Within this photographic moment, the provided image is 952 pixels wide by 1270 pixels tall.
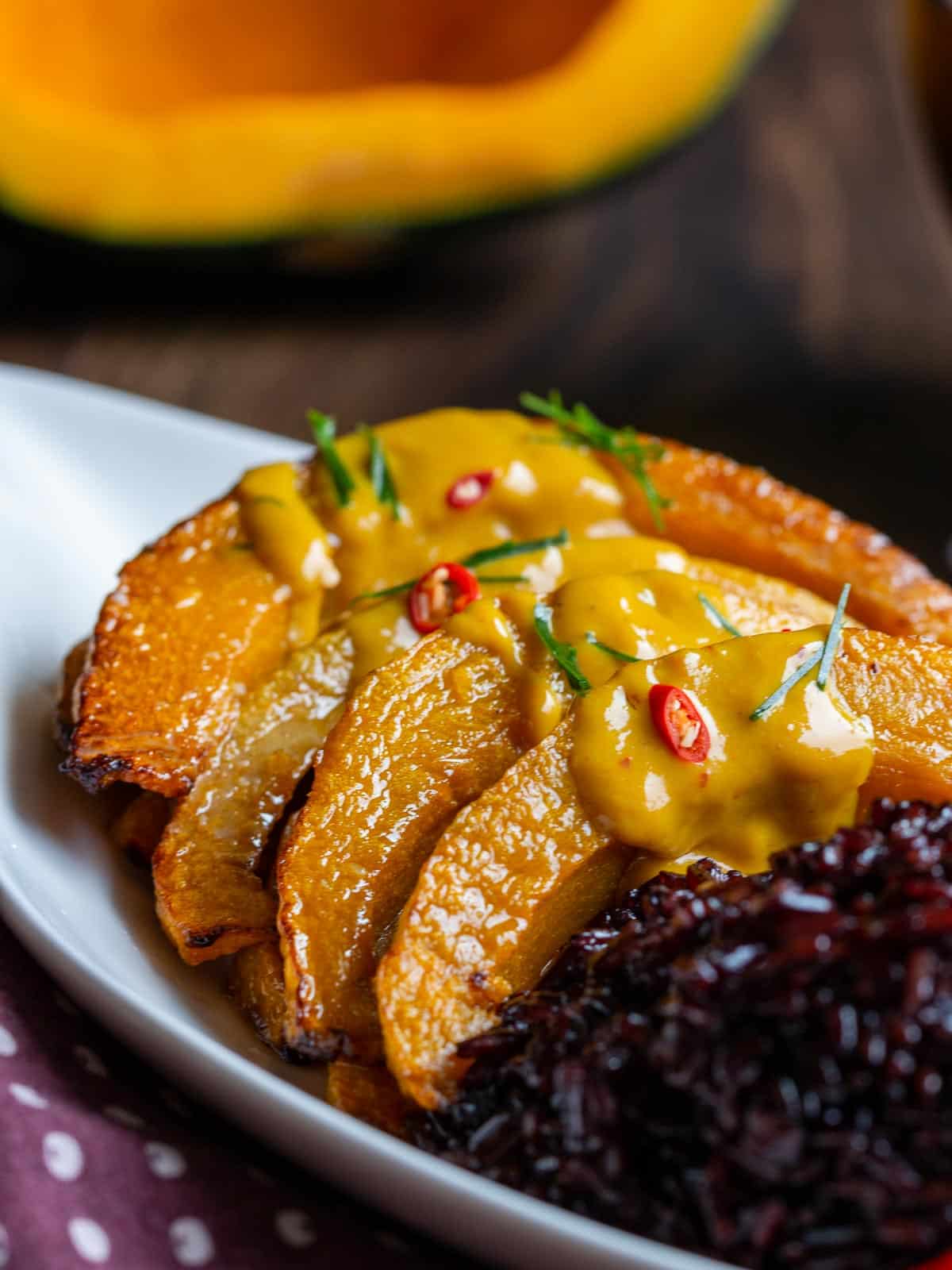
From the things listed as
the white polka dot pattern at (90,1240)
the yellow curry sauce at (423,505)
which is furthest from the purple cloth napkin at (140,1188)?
the yellow curry sauce at (423,505)

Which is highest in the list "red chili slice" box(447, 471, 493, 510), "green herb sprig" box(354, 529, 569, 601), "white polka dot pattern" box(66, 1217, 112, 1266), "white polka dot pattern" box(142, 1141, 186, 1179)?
"red chili slice" box(447, 471, 493, 510)

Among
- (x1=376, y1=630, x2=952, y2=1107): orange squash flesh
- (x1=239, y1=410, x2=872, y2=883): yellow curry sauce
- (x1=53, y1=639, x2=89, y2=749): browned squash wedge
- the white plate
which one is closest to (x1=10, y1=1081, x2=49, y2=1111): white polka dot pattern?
the white plate

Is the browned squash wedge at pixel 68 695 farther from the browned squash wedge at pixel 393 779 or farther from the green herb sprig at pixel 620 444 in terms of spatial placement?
the green herb sprig at pixel 620 444

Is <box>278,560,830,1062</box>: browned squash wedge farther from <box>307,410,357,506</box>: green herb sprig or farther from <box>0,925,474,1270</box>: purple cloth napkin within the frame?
<box>307,410,357,506</box>: green herb sprig

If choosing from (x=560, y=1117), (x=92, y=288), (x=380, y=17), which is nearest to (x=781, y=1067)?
(x=560, y=1117)

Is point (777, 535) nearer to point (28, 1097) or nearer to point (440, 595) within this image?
point (440, 595)

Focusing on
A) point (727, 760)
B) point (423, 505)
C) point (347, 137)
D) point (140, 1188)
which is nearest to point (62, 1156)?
point (140, 1188)

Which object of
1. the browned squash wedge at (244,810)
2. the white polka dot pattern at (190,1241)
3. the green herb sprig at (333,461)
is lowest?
the white polka dot pattern at (190,1241)
